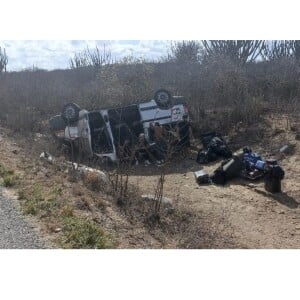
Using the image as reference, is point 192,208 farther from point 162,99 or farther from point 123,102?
point 123,102

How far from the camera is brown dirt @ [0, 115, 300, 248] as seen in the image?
5941mm

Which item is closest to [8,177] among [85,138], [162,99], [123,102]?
[85,138]

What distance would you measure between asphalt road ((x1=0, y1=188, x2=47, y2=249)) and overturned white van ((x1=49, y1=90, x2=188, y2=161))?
522 cm

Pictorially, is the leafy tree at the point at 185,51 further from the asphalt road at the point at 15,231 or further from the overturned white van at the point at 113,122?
the asphalt road at the point at 15,231

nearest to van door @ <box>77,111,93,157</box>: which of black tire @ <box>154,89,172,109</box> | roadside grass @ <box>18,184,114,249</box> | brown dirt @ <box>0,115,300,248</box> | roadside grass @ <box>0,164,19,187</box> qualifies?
brown dirt @ <box>0,115,300,248</box>

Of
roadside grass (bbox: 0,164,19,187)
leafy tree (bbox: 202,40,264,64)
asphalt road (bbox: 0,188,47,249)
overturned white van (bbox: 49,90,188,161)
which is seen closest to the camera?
asphalt road (bbox: 0,188,47,249)

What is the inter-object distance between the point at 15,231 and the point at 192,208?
3.61 m

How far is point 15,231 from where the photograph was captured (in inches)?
223

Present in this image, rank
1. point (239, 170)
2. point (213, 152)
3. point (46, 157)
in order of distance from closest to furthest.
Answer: point (239, 170) < point (46, 157) < point (213, 152)

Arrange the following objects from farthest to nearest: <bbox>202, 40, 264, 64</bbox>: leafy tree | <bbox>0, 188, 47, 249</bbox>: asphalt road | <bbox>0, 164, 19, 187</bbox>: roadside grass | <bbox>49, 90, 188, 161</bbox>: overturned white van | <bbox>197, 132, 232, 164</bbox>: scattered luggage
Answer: <bbox>202, 40, 264, 64</bbox>: leafy tree
<bbox>197, 132, 232, 164</bbox>: scattered luggage
<bbox>49, 90, 188, 161</bbox>: overturned white van
<bbox>0, 164, 19, 187</bbox>: roadside grass
<bbox>0, 188, 47, 249</bbox>: asphalt road

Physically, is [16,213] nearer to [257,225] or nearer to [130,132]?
[257,225]

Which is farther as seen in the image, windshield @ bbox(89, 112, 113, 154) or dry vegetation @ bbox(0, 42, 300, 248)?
windshield @ bbox(89, 112, 113, 154)

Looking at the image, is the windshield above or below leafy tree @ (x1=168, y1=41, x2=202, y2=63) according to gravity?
below

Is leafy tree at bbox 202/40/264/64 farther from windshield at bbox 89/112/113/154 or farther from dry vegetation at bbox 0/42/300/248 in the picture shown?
windshield at bbox 89/112/113/154
